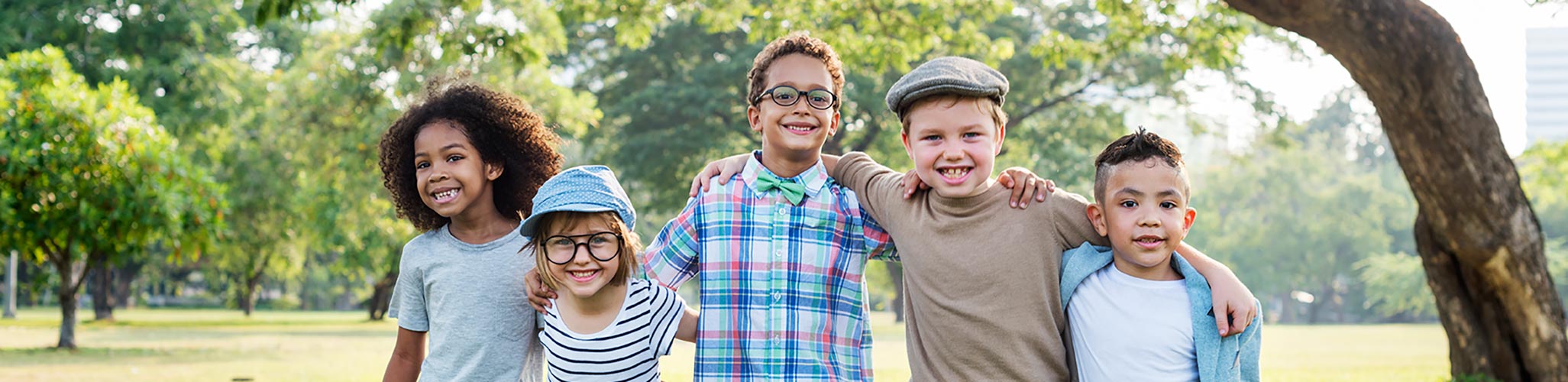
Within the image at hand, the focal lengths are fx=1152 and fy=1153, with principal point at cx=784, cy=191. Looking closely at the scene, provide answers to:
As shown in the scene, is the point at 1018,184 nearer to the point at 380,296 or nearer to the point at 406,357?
the point at 406,357

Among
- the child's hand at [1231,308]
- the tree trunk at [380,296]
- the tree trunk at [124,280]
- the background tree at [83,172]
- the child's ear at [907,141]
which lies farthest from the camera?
the tree trunk at [124,280]

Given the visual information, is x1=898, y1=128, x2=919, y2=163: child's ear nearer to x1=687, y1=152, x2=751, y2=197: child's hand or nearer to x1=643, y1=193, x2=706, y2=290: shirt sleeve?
x1=687, y1=152, x2=751, y2=197: child's hand

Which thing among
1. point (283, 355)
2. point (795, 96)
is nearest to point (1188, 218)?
point (795, 96)

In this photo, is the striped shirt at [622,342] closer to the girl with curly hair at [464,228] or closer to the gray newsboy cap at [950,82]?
the girl with curly hair at [464,228]

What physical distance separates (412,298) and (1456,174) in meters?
6.25

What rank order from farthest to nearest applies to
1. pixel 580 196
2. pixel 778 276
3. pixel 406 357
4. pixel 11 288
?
1. pixel 11 288
2. pixel 406 357
3. pixel 778 276
4. pixel 580 196

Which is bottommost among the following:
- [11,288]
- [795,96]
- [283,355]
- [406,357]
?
[283,355]

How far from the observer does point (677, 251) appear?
3.16m

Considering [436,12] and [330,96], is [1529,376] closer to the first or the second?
[436,12]

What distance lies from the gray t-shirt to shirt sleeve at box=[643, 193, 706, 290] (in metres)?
0.33

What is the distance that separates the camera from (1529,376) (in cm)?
732

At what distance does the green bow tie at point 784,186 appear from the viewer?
3047 mm

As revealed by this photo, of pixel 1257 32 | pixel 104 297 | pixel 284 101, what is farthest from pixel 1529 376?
pixel 104 297

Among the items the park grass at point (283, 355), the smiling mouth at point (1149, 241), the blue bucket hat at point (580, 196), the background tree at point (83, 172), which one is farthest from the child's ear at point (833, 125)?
the background tree at point (83, 172)
